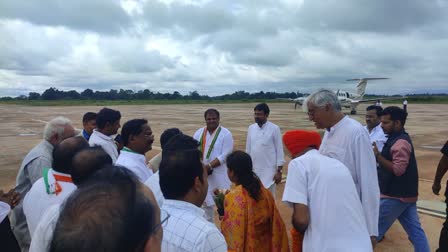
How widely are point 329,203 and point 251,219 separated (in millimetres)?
868

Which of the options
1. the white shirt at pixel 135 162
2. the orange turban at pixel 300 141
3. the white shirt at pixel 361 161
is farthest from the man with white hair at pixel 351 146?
the white shirt at pixel 135 162

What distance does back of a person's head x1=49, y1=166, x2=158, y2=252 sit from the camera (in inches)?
34.5

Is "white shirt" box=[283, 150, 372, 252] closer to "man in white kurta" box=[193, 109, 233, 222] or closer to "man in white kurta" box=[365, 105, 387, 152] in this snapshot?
"man in white kurta" box=[193, 109, 233, 222]

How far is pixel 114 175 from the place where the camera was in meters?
1.05

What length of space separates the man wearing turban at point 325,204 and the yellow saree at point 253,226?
24.0 inches

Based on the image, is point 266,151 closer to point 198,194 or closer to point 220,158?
point 220,158

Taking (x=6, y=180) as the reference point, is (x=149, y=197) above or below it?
above

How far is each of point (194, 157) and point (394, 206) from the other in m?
2.84

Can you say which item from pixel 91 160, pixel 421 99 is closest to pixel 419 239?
pixel 91 160

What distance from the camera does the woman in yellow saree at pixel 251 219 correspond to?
3020 mm

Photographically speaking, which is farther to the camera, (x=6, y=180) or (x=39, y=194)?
(x=6, y=180)

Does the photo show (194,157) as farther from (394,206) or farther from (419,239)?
(419,239)

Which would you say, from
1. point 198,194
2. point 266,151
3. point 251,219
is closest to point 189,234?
point 198,194

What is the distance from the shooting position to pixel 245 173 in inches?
123
